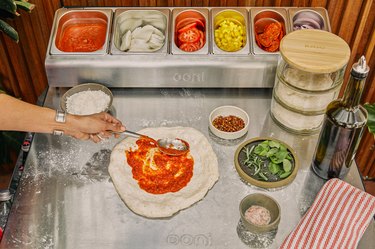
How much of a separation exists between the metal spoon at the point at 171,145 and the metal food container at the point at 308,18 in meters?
0.92

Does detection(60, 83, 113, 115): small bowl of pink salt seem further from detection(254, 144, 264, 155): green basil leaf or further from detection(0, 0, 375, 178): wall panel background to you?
detection(254, 144, 264, 155): green basil leaf

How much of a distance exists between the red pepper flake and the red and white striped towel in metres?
0.54

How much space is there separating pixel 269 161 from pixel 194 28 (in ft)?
2.86

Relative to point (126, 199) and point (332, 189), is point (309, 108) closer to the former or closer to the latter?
point (332, 189)

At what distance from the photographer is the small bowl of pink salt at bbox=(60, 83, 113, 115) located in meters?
2.54

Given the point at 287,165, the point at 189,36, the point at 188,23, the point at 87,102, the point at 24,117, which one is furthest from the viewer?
the point at 188,23

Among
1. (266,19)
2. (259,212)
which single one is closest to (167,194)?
(259,212)

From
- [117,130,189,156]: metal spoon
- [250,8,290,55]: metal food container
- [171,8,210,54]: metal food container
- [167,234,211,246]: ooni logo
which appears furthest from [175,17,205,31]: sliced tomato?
[167,234,211,246]: ooni logo

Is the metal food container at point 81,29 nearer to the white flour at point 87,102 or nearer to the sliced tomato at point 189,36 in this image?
the white flour at point 87,102

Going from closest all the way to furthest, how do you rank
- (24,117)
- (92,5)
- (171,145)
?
1. (24,117)
2. (171,145)
3. (92,5)

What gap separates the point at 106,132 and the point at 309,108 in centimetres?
99

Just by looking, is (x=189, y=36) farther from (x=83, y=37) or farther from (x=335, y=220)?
(x=335, y=220)

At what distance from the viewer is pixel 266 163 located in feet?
7.79

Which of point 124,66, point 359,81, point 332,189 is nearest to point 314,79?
point 359,81
